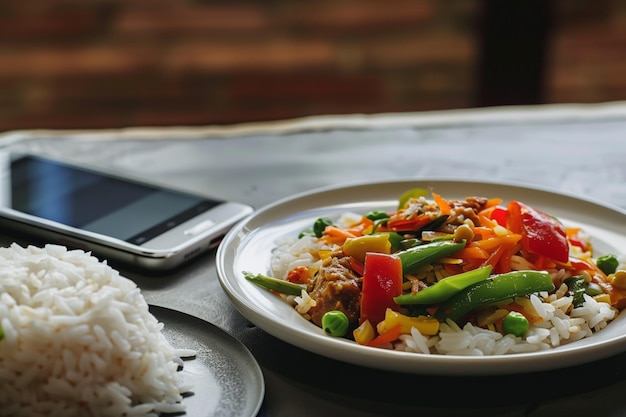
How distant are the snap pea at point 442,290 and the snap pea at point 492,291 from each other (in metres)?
0.02

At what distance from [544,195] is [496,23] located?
2.96m

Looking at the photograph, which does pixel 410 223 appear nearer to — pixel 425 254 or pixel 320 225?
pixel 425 254

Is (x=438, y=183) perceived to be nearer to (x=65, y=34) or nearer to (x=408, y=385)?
(x=408, y=385)

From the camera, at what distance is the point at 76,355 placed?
1.33 m

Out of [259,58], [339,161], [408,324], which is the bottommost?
[259,58]

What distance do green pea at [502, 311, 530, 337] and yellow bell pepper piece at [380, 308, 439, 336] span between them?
13cm

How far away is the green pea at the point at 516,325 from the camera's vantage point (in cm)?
156

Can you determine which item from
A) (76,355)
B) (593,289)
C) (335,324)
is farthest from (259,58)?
(76,355)

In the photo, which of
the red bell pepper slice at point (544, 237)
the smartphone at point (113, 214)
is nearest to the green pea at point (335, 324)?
the red bell pepper slice at point (544, 237)

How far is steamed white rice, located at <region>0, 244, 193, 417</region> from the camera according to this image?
1319 millimetres

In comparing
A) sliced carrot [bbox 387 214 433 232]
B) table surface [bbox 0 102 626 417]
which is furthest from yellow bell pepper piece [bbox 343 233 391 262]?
table surface [bbox 0 102 626 417]

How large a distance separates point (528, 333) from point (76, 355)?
2.56 feet

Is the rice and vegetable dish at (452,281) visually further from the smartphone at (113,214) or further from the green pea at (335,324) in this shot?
the smartphone at (113,214)

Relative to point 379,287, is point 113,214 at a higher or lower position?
lower
